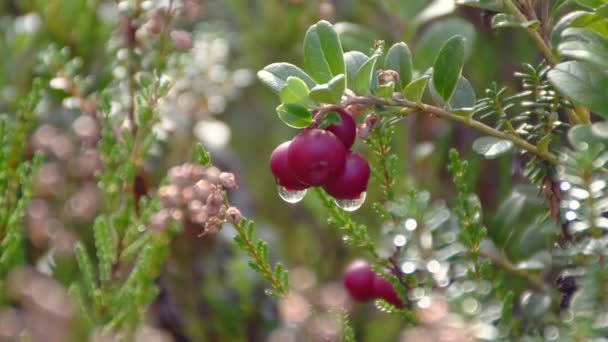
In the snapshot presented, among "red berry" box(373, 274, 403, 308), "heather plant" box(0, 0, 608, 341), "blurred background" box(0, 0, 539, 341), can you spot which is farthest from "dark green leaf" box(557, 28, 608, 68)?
"blurred background" box(0, 0, 539, 341)

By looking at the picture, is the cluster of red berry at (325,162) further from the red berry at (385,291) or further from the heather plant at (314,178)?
the red berry at (385,291)

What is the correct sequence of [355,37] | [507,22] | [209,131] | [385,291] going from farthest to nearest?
[209,131]
[355,37]
[385,291]
[507,22]

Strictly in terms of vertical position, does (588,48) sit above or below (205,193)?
above

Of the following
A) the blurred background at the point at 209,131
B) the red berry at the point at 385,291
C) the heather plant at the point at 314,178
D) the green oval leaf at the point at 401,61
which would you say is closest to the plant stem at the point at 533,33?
the heather plant at the point at 314,178

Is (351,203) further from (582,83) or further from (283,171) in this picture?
(582,83)

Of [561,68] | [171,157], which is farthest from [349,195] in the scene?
[171,157]

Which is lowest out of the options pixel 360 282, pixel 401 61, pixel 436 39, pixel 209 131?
pixel 209 131

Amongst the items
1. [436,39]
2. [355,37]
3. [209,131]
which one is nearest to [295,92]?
[355,37]
